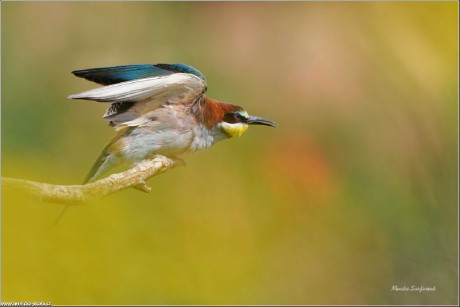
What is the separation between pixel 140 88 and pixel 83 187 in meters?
0.63

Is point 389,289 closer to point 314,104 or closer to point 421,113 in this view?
point 421,113

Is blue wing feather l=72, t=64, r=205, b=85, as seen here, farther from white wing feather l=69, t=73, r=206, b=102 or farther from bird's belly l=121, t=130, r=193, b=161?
bird's belly l=121, t=130, r=193, b=161

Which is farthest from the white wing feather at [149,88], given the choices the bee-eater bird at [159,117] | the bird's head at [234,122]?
the bird's head at [234,122]

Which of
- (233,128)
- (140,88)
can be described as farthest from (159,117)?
(233,128)

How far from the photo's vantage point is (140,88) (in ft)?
6.42

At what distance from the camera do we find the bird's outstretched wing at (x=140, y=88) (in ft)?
6.07

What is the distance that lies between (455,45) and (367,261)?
141cm

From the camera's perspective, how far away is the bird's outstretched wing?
1.85 metres

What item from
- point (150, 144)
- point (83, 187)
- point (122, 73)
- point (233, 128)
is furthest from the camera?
point (233, 128)

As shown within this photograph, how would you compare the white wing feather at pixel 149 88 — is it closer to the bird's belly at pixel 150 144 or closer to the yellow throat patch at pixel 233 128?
the bird's belly at pixel 150 144

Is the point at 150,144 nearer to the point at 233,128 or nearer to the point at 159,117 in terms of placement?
the point at 159,117

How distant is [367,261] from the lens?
7.83 ft

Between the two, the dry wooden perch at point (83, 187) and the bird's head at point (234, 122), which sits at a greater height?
the dry wooden perch at point (83, 187)

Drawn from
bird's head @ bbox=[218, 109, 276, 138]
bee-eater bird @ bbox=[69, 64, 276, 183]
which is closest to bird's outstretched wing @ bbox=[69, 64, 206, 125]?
bee-eater bird @ bbox=[69, 64, 276, 183]
